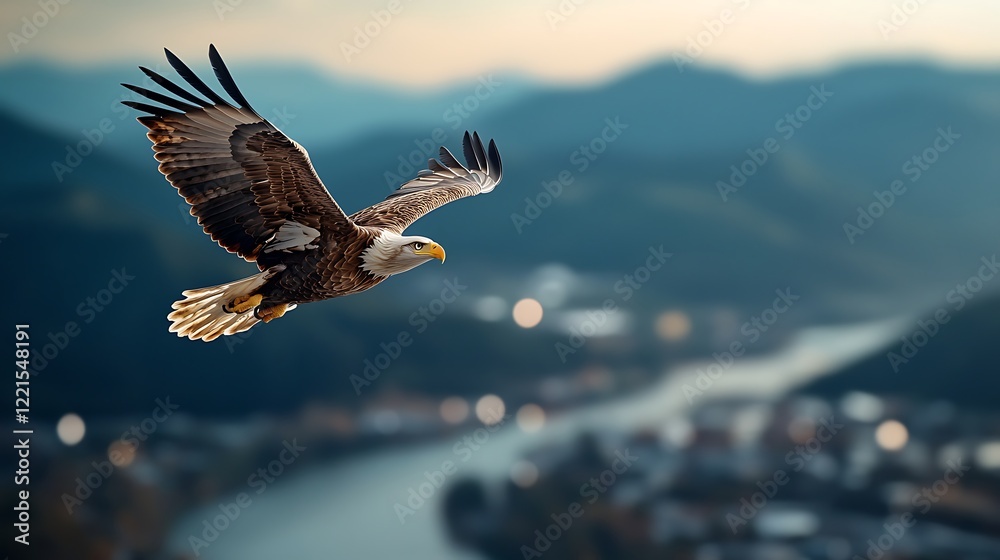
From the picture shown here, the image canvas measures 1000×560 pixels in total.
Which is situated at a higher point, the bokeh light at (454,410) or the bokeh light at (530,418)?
the bokeh light at (530,418)

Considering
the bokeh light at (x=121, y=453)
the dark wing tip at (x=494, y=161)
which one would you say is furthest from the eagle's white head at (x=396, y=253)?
the bokeh light at (x=121, y=453)

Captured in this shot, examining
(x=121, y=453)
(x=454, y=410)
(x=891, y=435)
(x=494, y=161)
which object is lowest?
(x=121, y=453)

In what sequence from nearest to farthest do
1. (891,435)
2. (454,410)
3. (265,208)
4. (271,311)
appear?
(265,208) → (271,311) → (454,410) → (891,435)

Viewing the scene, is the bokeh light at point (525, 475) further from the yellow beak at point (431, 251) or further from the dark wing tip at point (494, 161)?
the yellow beak at point (431, 251)

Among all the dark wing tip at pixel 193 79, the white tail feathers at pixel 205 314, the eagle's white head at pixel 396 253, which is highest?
the dark wing tip at pixel 193 79

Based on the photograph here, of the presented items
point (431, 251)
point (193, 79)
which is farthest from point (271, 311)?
point (193, 79)

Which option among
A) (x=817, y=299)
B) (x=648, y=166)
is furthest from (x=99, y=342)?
(x=817, y=299)

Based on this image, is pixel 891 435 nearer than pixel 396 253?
No

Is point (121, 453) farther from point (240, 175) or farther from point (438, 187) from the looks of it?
point (240, 175)
